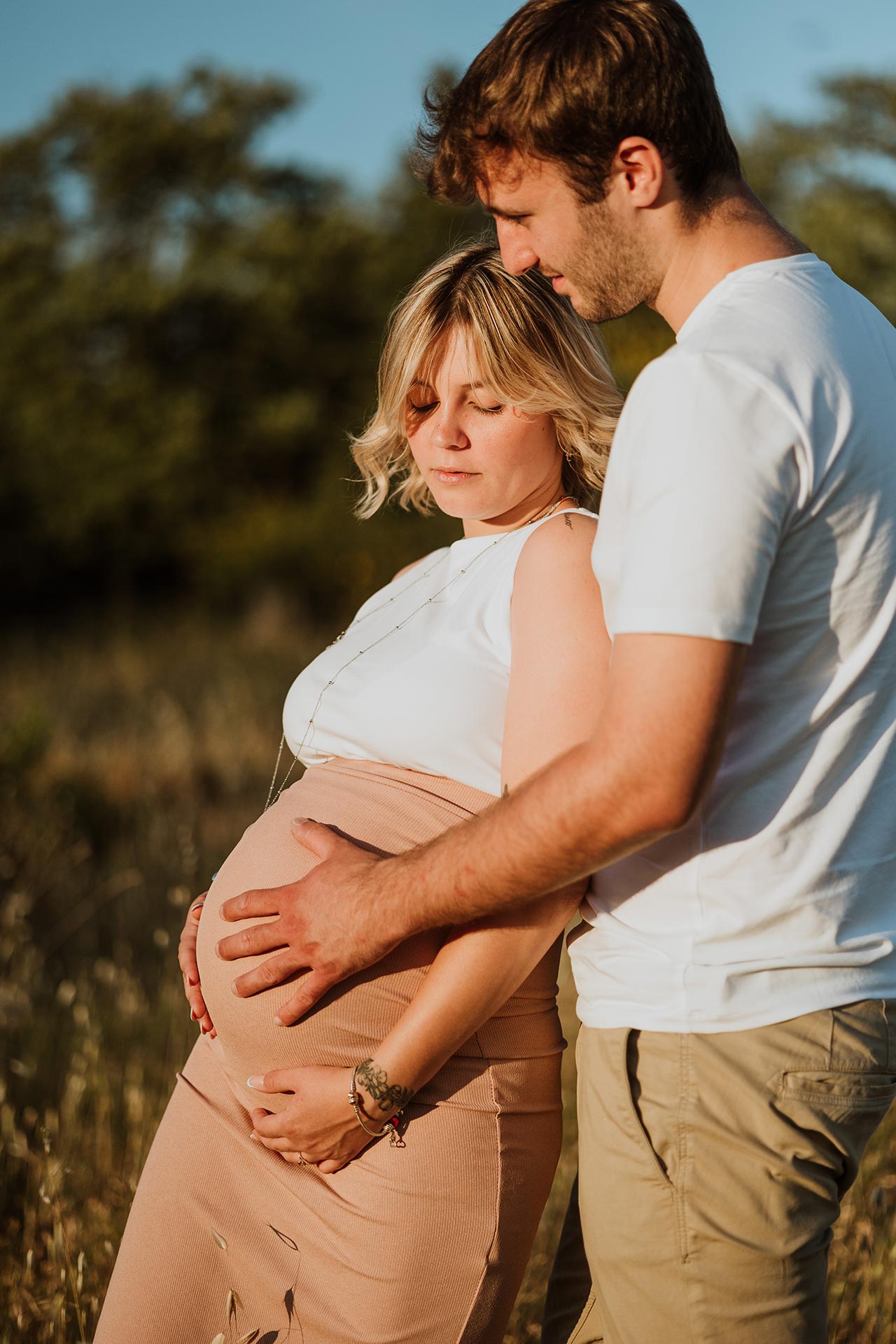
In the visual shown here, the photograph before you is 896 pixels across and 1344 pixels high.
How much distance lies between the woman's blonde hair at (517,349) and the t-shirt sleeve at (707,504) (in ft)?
2.42

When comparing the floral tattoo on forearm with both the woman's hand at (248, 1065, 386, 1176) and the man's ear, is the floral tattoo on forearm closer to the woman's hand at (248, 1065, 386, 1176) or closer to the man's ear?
the woman's hand at (248, 1065, 386, 1176)

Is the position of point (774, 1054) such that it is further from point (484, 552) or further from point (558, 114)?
point (558, 114)

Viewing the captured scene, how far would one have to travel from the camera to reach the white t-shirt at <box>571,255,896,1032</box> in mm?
1318

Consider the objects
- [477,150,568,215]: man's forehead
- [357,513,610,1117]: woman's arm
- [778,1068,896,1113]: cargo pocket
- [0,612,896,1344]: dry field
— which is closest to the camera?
[778,1068,896,1113]: cargo pocket

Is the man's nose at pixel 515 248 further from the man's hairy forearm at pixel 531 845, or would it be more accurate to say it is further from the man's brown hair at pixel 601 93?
the man's hairy forearm at pixel 531 845

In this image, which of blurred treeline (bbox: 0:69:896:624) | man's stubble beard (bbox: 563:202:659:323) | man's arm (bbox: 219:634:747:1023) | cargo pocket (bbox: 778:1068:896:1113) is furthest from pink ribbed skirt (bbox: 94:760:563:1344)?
blurred treeline (bbox: 0:69:896:624)

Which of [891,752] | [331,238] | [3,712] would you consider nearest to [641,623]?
[891,752]

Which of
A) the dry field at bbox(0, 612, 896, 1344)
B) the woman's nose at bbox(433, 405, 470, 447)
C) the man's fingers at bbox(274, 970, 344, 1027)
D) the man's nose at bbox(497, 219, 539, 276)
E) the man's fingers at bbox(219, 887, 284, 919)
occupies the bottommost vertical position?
the dry field at bbox(0, 612, 896, 1344)

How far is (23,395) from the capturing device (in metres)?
18.3

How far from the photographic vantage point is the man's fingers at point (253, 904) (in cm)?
185

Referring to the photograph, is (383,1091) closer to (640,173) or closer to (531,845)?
(531,845)

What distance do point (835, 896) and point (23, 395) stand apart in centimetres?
1876

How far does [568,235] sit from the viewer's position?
Result: 1.60 meters

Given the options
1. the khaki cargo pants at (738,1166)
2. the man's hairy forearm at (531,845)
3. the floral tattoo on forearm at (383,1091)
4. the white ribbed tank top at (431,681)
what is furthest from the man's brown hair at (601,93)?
the floral tattoo on forearm at (383,1091)
